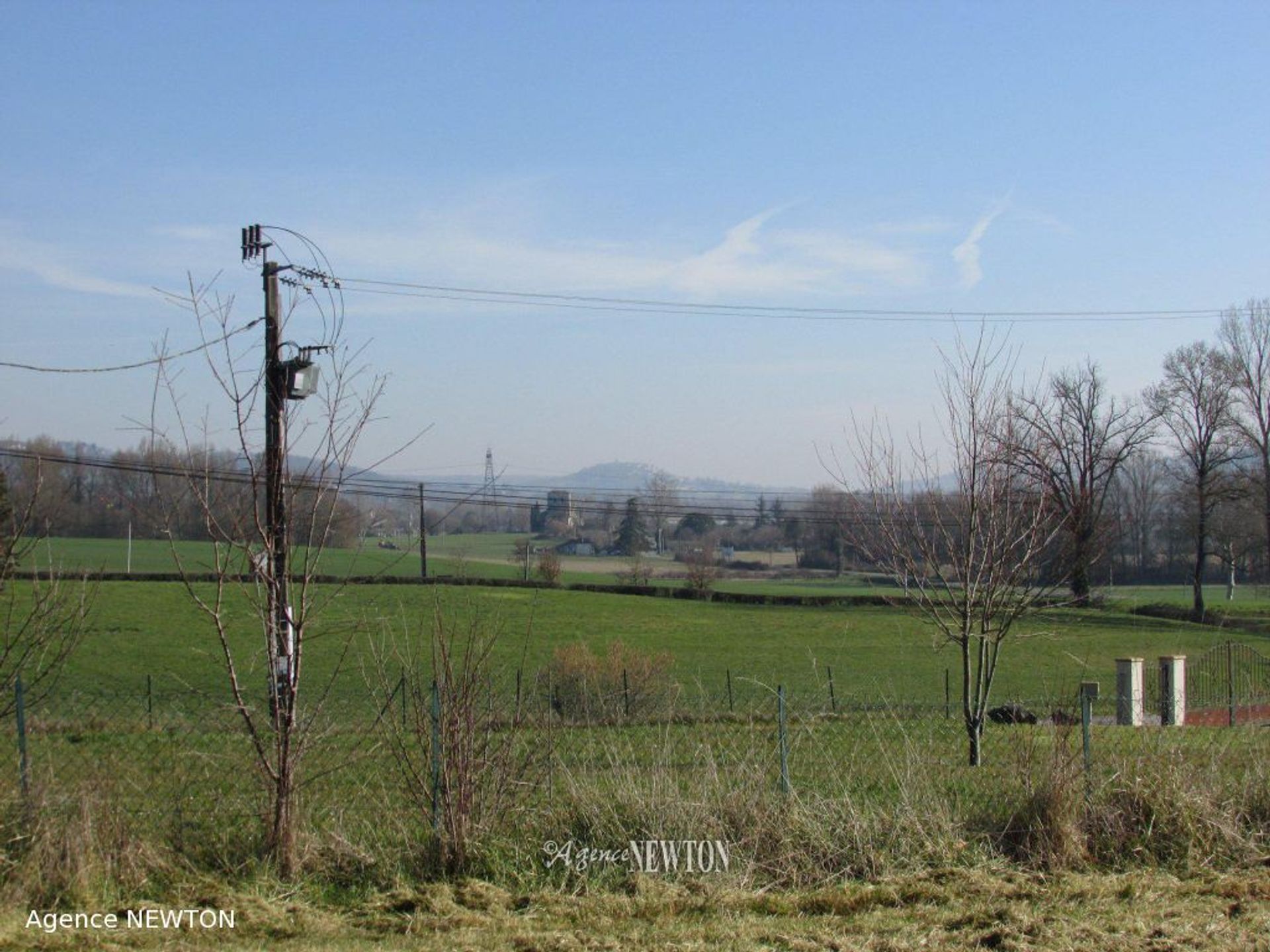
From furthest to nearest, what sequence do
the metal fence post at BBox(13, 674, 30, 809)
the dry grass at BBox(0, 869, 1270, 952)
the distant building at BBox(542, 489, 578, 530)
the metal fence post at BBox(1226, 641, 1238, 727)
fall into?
the distant building at BBox(542, 489, 578, 530) < the metal fence post at BBox(1226, 641, 1238, 727) < the metal fence post at BBox(13, 674, 30, 809) < the dry grass at BBox(0, 869, 1270, 952)

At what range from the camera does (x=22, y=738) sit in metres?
7.23

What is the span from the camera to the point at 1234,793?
7.44 metres

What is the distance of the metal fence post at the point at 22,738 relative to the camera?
6.46 meters

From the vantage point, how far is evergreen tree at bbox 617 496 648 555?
68.5m

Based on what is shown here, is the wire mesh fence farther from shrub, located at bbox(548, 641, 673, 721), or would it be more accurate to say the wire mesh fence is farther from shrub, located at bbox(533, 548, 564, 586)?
shrub, located at bbox(533, 548, 564, 586)

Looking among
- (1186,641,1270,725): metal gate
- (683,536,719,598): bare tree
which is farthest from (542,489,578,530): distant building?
(1186,641,1270,725): metal gate

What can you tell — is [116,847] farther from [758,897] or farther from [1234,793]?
[1234,793]

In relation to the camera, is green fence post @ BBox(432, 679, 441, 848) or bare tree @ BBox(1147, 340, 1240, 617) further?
bare tree @ BBox(1147, 340, 1240, 617)

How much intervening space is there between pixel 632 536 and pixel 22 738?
6230 centimetres

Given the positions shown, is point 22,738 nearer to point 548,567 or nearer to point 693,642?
point 693,642

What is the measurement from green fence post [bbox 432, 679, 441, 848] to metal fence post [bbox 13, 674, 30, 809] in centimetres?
230

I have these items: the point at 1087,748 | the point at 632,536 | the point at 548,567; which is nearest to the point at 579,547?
the point at 632,536

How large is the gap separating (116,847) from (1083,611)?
52358mm

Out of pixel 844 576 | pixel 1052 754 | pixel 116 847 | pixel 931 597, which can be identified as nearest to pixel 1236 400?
pixel 844 576
